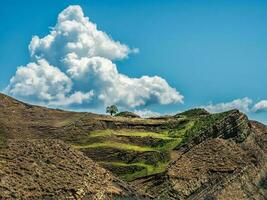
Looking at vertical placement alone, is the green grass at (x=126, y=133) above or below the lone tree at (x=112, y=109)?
below

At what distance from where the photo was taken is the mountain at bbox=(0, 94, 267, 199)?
112ft

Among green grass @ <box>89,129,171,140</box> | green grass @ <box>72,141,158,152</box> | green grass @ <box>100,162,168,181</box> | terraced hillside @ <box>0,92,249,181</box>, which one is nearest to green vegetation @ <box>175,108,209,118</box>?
terraced hillside @ <box>0,92,249,181</box>

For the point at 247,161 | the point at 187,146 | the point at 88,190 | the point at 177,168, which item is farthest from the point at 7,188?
the point at 187,146

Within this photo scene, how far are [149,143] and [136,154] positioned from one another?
5.73m

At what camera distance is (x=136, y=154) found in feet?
233

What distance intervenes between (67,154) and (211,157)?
20.4 m

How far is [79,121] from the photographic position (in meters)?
79.9

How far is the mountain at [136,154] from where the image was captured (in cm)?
3400

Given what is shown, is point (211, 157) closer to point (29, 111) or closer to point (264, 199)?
point (264, 199)

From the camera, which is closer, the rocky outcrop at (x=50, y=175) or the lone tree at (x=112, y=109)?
the rocky outcrop at (x=50, y=175)

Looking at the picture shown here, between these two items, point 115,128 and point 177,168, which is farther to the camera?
point 115,128

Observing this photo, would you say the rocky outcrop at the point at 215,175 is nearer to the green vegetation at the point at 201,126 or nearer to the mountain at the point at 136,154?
the mountain at the point at 136,154

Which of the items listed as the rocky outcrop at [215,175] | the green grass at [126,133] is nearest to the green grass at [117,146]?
the green grass at [126,133]

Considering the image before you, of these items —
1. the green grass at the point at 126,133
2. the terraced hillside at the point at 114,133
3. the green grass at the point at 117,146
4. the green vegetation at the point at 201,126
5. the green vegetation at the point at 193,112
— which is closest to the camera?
the terraced hillside at the point at 114,133
